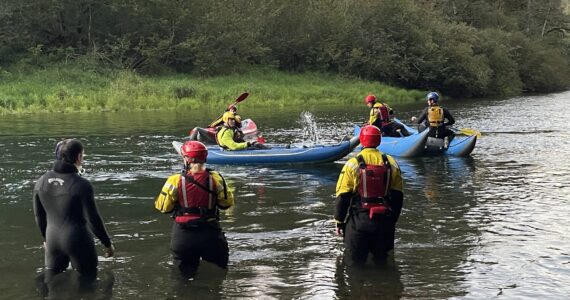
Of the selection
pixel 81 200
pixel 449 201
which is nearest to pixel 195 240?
pixel 81 200

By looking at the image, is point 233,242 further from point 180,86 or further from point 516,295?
point 180,86

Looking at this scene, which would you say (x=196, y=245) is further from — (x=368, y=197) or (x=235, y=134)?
(x=235, y=134)

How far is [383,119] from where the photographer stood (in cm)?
1780

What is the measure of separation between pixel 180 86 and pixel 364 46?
54.3 ft

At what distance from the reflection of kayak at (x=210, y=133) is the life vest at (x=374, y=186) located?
32.6 feet

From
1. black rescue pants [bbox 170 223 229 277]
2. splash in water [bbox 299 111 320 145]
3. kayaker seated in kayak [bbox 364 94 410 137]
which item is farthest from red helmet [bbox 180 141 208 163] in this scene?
splash in water [bbox 299 111 320 145]

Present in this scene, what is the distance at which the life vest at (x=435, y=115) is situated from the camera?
17.0 meters

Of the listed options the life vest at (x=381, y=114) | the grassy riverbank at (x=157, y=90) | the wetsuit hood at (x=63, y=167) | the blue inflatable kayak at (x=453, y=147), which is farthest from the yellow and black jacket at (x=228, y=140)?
the grassy riverbank at (x=157, y=90)

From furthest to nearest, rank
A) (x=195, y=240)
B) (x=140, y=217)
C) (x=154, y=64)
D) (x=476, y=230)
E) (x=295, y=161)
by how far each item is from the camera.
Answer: (x=154, y=64) → (x=295, y=161) → (x=140, y=217) → (x=476, y=230) → (x=195, y=240)

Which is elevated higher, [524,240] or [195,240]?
[195,240]

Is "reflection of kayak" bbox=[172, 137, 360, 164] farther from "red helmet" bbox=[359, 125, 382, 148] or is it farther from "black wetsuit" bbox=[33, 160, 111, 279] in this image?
"black wetsuit" bbox=[33, 160, 111, 279]

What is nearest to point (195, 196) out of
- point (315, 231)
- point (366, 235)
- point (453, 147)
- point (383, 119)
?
point (366, 235)

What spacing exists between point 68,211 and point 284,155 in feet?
31.5

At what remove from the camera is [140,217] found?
34.0 ft
